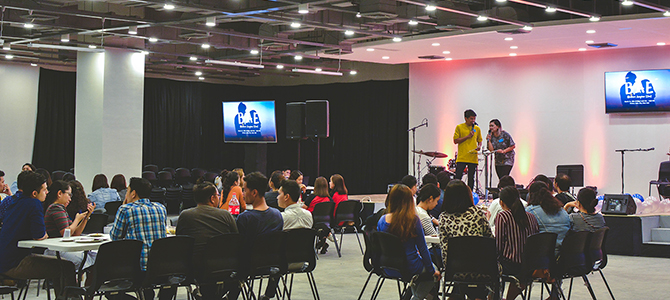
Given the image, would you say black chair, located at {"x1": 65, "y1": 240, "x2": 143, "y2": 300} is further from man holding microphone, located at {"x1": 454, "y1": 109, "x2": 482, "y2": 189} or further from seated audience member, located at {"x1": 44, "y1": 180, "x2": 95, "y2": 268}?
man holding microphone, located at {"x1": 454, "y1": 109, "x2": 482, "y2": 189}

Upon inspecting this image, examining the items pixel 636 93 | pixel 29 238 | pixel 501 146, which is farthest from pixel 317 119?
pixel 29 238

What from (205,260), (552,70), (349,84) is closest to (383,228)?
(205,260)

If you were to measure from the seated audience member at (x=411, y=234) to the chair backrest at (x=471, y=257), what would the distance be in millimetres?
164

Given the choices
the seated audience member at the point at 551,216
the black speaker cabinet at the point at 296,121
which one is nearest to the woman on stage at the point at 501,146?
the seated audience member at the point at 551,216

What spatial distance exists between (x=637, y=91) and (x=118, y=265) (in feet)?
38.3

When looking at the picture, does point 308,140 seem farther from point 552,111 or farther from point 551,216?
point 551,216

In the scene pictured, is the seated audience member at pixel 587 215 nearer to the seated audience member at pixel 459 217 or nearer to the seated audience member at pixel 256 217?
the seated audience member at pixel 459 217

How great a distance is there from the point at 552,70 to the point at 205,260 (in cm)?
1127

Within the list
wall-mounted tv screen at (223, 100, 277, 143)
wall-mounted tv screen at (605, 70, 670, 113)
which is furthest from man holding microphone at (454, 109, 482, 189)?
wall-mounted tv screen at (223, 100, 277, 143)

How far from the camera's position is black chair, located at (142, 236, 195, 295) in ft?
16.6

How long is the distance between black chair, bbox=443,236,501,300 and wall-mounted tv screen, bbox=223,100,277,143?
12.5 meters

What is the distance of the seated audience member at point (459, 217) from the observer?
17.7 ft

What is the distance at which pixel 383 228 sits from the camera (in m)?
5.52

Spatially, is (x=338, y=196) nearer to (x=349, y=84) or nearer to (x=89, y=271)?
(x=89, y=271)
